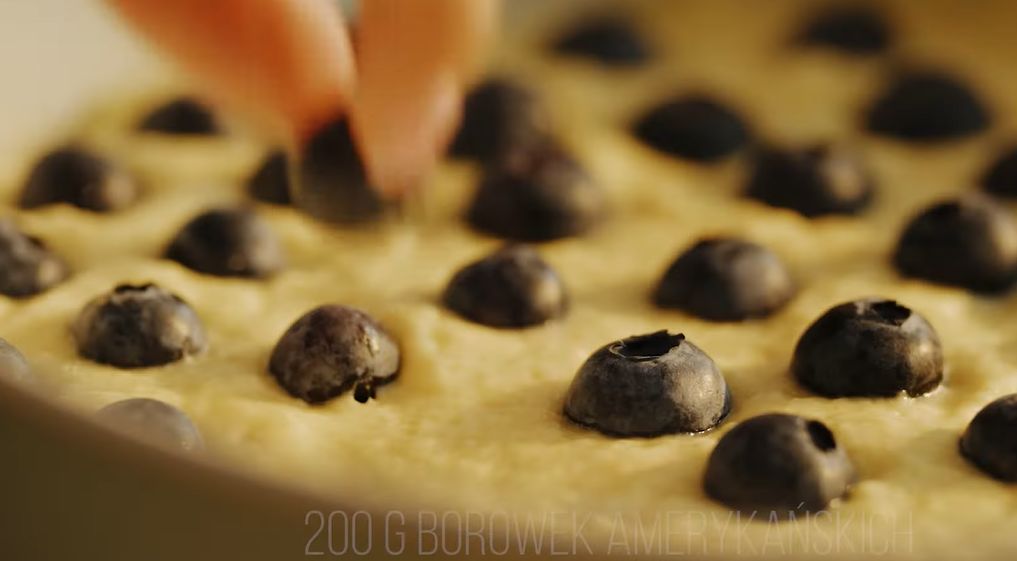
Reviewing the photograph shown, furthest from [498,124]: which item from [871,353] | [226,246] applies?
[871,353]

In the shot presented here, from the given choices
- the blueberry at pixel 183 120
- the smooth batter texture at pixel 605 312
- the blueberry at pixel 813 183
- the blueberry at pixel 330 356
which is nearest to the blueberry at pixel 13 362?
the smooth batter texture at pixel 605 312

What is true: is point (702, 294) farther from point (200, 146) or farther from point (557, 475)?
point (200, 146)

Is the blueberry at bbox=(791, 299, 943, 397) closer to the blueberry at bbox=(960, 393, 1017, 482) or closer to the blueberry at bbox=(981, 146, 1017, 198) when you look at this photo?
the blueberry at bbox=(960, 393, 1017, 482)

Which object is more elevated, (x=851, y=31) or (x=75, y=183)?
(x=851, y=31)

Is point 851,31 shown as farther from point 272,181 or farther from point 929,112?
point 272,181

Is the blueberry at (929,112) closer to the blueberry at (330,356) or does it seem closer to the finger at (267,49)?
the finger at (267,49)

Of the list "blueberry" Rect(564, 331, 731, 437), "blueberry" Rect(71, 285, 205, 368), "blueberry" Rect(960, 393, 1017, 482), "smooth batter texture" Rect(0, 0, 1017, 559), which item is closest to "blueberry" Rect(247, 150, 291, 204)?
"smooth batter texture" Rect(0, 0, 1017, 559)
